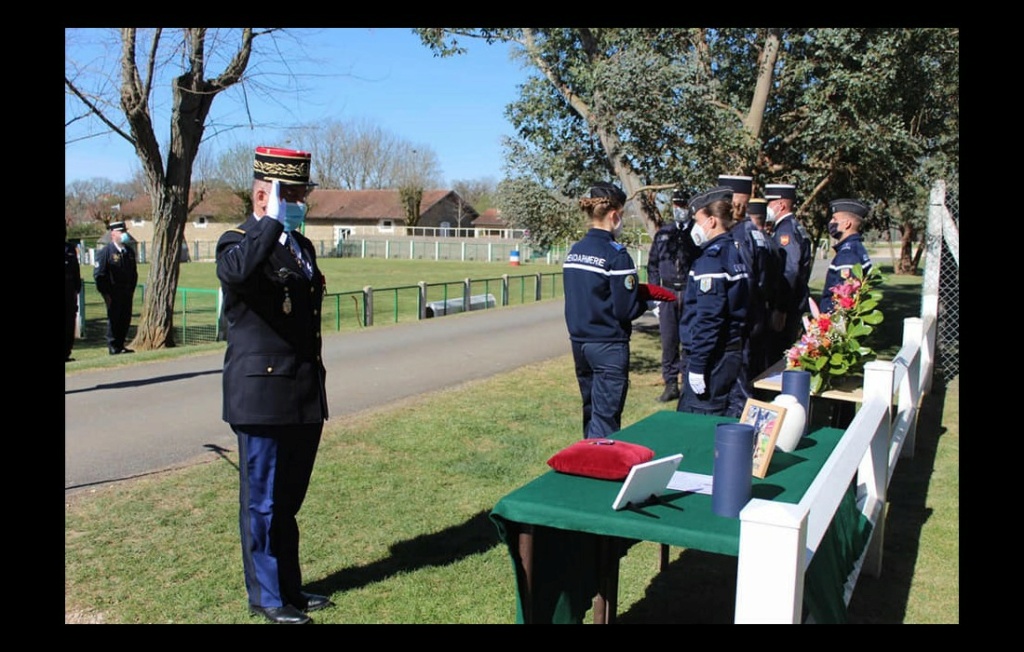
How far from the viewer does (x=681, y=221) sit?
9758mm

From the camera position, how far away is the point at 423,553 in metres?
5.30

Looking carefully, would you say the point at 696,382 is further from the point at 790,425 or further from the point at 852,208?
the point at 852,208

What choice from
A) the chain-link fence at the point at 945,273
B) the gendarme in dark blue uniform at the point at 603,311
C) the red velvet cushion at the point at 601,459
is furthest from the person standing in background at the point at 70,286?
the chain-link fence at the point at 945,273

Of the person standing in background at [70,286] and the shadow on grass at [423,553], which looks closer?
the shadow on grass at [423,553]

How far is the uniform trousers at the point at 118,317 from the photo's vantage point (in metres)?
14.9

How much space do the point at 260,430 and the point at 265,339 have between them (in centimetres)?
42

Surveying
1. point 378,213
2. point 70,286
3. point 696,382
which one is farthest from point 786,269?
point 378,213

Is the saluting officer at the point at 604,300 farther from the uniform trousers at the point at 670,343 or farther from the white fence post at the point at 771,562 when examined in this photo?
the uniform trousers at the point at 670,343

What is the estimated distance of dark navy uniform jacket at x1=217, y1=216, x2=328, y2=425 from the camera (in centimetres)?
411

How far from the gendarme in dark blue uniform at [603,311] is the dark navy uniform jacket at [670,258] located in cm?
389

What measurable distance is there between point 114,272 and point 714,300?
12.2 m

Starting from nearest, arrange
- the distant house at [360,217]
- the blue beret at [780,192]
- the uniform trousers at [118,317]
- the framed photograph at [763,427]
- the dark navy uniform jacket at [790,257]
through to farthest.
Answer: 1. the framed photograph at [763,427]
2. the dark navy uniform jacket at [790,257]
3. the blue beret at [780,192]
4. the uniform trousers at [118,317]
5. the distant house at [360,217]

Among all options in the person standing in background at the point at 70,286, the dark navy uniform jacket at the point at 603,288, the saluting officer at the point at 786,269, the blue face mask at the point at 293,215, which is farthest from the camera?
the person standing in background at the point at 70,286
